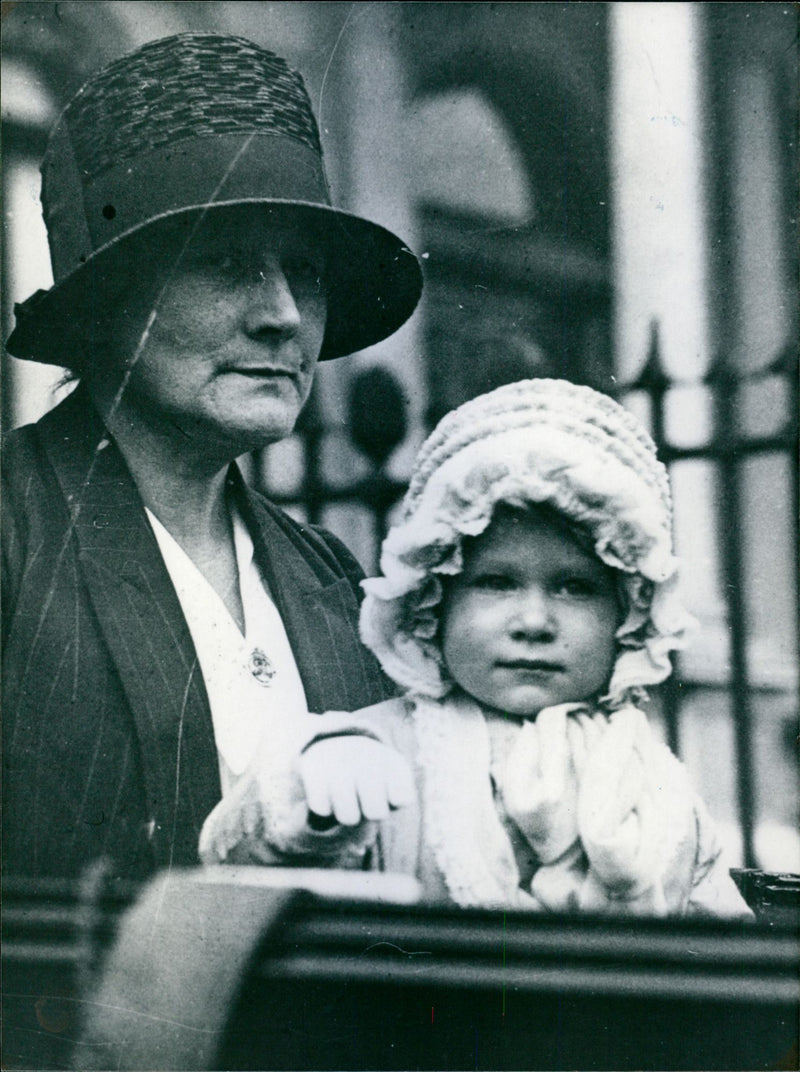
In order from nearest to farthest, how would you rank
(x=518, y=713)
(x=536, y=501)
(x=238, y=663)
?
(x=536, y=501)
(x=518, y=713)
(x=238, y=663)

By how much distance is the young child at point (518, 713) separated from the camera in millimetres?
2406

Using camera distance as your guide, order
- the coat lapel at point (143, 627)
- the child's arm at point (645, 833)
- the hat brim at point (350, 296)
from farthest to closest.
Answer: the hat brim at point (350, 296)
the coat lapel at point (143, 627)
the child's arm at point (645, 833)

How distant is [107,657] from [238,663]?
305 millimetres

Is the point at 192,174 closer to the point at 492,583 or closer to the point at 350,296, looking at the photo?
the point at 350,296

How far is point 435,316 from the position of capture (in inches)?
105

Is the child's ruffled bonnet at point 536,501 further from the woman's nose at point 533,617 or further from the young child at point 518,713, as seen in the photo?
the woman's nose at point 533,617

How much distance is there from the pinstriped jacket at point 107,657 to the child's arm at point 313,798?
0.09 meters

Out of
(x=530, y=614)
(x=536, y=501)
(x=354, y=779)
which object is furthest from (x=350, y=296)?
(x=354, y=779)

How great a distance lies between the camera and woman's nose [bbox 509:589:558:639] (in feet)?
7.93

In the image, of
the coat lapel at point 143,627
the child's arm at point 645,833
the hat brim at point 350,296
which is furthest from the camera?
the hat brim at point 350,296

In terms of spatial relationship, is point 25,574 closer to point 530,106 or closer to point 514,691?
point 514,691

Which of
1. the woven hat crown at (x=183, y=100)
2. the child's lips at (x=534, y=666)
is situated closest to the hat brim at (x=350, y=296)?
the woven hat crown at (x=183, y=100)

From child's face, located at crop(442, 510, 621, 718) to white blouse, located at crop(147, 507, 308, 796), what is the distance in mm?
441

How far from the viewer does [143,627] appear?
2.59 metres
